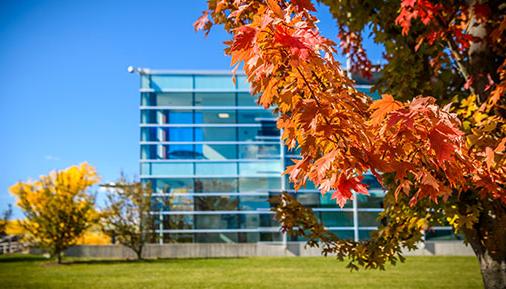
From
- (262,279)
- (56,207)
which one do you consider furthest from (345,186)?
(56,207)

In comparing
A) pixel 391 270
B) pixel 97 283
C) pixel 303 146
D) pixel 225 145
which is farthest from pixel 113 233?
pixel 303 146

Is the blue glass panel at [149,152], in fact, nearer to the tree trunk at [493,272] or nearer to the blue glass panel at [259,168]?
the blue glass panel at [259,168]

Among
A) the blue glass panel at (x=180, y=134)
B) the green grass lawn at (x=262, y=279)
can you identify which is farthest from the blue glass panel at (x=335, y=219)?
the green grass lawn at (x=262, y=279)

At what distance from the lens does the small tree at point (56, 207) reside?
16.5 m

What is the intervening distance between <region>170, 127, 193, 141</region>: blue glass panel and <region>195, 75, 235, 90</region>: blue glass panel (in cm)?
247

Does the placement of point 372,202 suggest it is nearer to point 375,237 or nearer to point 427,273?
point 427,273

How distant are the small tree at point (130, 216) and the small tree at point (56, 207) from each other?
902 mm

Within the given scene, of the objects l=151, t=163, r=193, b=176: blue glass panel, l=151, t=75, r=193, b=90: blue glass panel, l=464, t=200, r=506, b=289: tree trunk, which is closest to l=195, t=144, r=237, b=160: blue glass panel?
l=151, t=163, r=193, b=176: blue glass panel

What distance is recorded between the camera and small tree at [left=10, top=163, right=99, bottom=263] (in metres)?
16.5

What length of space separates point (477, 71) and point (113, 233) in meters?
17.0

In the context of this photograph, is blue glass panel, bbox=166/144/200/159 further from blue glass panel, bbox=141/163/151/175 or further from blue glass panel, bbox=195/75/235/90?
blue glass panel, bbox=195/75/235/90

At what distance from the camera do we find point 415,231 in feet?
11.7

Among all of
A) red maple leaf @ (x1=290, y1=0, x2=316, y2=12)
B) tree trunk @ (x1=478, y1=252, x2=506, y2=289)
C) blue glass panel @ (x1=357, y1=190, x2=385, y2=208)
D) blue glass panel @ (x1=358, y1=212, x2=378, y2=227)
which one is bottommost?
blue glass panel @ (x1=358, y1=212, x2=378, y2=227)

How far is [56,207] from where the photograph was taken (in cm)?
1673
